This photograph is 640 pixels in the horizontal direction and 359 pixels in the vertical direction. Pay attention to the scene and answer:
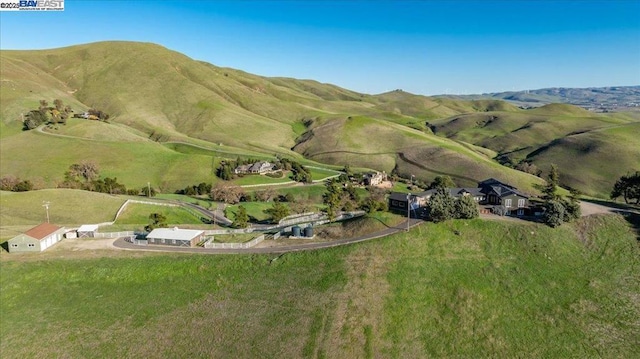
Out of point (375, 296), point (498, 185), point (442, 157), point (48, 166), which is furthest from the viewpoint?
point (442, 157)

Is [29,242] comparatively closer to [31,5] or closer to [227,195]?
[227,195]

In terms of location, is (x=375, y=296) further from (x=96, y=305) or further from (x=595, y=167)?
(x=595, y=167)

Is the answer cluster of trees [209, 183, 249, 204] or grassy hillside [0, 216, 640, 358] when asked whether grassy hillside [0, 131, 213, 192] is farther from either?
grassy hillside [0, 216, 640, 358]

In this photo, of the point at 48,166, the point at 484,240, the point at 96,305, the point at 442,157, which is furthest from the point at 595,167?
the point at 48,166

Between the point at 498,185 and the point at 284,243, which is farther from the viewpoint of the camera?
the point at 498,185

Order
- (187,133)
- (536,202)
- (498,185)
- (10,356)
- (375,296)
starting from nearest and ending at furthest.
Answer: (10,356) → (375,296) → (536,202) → (498,185) → (187,133)

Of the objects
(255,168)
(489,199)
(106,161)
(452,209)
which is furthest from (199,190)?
(489,199)

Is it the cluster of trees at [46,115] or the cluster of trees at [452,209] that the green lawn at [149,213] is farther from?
the cluster of trees at [46,115]

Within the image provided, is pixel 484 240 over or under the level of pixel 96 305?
over

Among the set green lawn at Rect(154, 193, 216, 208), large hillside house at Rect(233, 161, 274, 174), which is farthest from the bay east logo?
large hillside house at Rect(233, 161, 274, 174)
